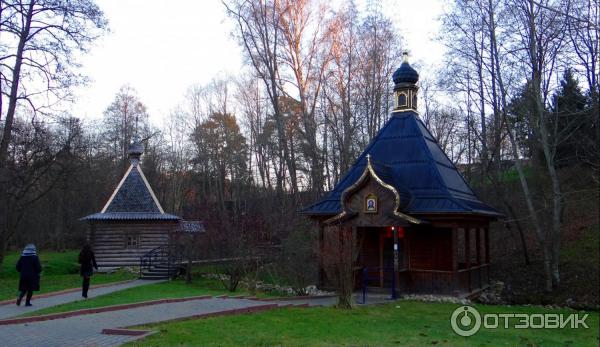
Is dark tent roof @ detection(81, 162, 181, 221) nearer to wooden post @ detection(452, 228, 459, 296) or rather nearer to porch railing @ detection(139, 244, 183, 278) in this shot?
porch railing @ detection(139, 244, 183, 278)

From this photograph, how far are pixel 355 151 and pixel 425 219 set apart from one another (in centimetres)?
1314

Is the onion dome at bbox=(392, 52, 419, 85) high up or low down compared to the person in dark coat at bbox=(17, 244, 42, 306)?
up

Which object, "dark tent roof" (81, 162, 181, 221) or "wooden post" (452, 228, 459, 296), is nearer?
"wooden post" (452, 228, 459, 296)

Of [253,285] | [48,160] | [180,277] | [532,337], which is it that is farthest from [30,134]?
[532,337]

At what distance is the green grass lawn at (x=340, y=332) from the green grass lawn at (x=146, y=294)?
3.79m

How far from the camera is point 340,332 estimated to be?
9969mm

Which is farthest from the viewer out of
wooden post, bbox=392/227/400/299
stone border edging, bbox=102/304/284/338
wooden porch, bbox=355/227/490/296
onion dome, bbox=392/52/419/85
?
onion dome, bbox=392/52/419/85

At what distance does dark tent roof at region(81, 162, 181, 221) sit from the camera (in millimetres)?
26922

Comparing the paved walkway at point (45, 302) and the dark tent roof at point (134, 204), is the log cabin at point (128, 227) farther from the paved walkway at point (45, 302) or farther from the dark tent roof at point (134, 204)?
the paved walkway at point (45, 302)

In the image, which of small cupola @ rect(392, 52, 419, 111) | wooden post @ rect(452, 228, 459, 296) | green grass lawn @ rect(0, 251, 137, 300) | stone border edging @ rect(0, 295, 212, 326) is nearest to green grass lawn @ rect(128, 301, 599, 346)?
stone border edging @ rect(0, 295, 212, 326)

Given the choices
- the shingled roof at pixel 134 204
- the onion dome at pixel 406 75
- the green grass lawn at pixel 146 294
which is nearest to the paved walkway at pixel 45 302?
the green grass lawn at pixel 146 294

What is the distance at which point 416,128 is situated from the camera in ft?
63.7

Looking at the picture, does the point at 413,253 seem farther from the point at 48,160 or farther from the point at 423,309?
the point at 48,160

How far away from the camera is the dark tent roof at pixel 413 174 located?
16734 mm
